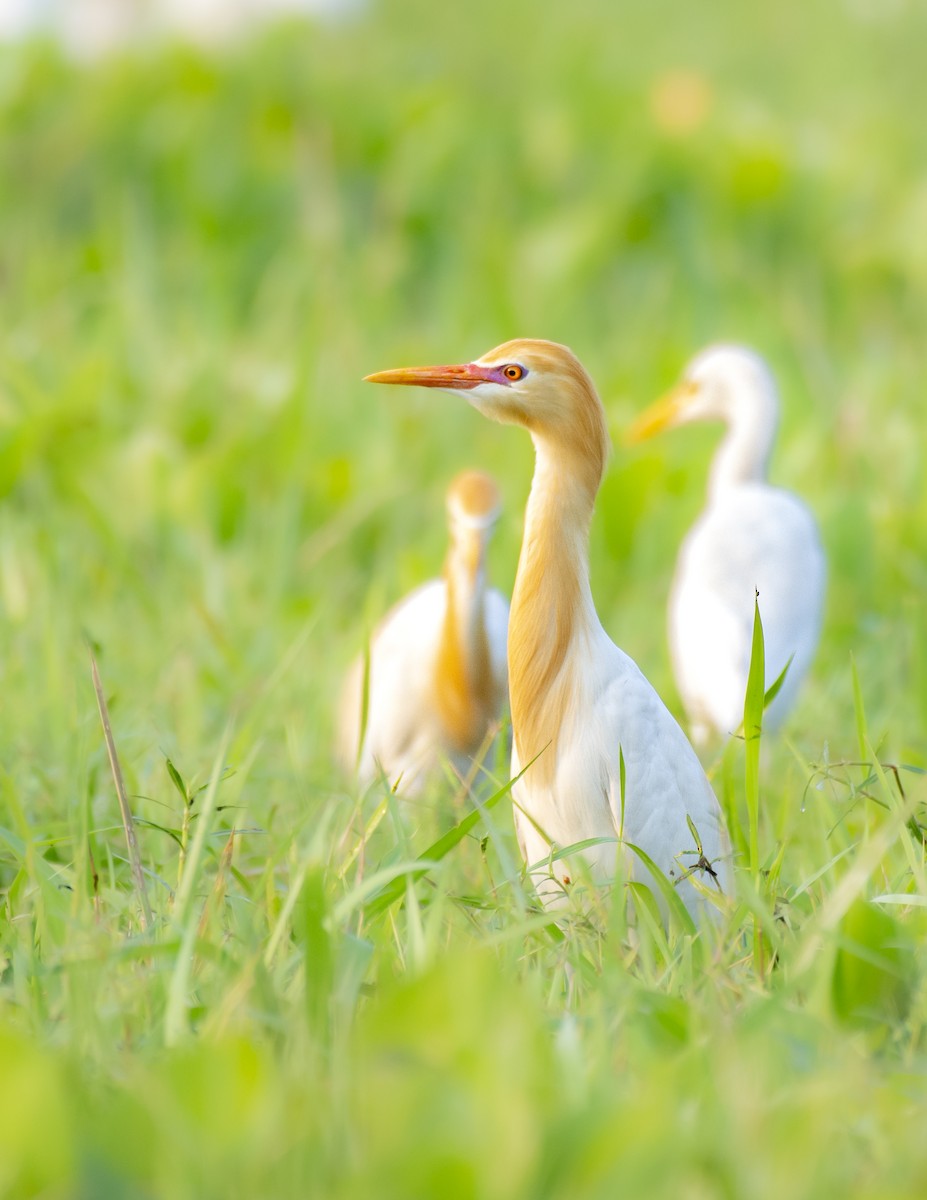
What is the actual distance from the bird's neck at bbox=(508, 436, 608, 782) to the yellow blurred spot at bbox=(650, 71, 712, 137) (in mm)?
4626

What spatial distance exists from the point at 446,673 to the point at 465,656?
2.4 inches

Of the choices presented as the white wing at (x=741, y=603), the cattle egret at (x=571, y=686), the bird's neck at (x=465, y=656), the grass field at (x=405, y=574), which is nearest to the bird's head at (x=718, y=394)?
the grass field at (x=405, y=574)

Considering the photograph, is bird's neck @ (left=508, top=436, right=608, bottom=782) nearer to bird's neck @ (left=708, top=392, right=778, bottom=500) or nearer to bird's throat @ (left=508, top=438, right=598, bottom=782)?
bird's throat @ (left=508, top=438, right=598, bottom=782)

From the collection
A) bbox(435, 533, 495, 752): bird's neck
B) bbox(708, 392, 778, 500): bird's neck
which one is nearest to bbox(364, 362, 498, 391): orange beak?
bbox(435, 533, 495, 752): bird's neck

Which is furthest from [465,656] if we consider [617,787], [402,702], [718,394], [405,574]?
[718,394]

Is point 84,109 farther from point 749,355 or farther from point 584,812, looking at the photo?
point 584,812

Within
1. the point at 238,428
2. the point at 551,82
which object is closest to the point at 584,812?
the point at 238,428

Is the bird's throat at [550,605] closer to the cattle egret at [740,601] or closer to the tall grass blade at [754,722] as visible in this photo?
the tall grass blade at [754,722]

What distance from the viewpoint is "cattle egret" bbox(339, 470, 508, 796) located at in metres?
2.74

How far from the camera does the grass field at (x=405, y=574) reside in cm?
118

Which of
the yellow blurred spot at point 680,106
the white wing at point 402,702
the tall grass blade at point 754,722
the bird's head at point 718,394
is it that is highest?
the yellow blurred spot at point 680,106

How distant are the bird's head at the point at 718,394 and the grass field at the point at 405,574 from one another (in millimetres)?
200

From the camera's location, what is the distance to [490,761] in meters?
2.91

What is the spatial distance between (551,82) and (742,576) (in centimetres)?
458
